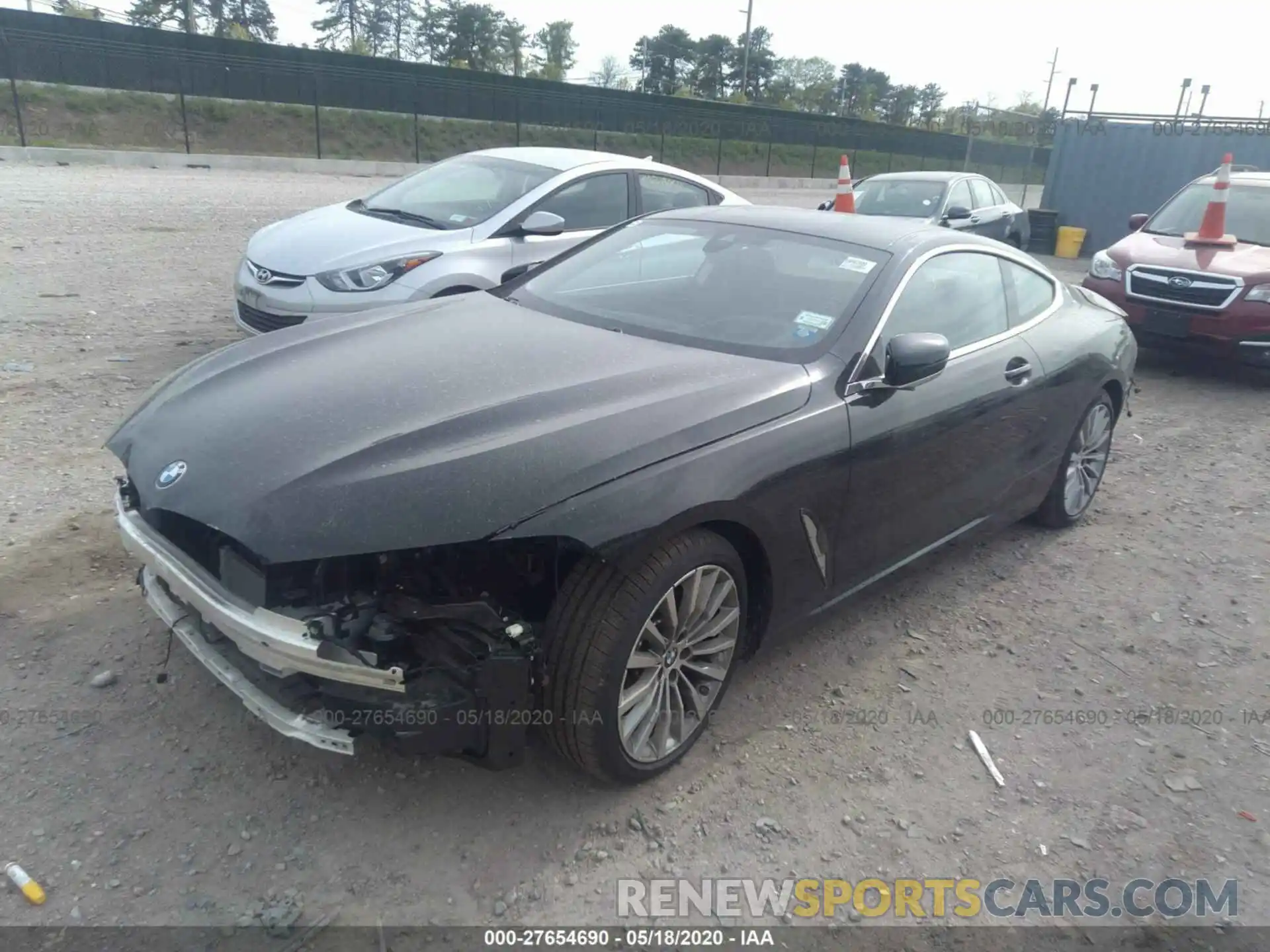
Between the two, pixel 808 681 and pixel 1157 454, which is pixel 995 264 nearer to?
pixel 808 681

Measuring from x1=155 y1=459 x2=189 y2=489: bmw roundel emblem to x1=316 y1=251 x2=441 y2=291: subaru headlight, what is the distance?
3386 millimetres

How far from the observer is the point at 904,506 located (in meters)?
3.53

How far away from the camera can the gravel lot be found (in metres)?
2.49

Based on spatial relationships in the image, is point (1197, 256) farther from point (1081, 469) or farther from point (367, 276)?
point (367, 276)

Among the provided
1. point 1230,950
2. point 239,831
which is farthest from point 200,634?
point 1230,950

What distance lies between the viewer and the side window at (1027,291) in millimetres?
4324

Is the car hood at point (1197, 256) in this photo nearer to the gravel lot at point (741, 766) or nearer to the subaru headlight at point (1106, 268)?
the subaru headlight at point (1106, 268)

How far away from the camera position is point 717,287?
12.2ft

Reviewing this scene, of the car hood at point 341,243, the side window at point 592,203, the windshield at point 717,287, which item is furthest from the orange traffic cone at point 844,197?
the windshield at point 717,287

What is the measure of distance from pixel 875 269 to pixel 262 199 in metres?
15.3

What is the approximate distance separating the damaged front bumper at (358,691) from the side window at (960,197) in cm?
1054

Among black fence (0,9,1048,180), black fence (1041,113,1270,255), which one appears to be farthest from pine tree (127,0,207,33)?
black fence (1041,113,1270,255)

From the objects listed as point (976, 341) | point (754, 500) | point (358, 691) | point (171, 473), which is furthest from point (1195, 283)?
point (171, 473)

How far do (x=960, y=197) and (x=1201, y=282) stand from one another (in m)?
4.45
